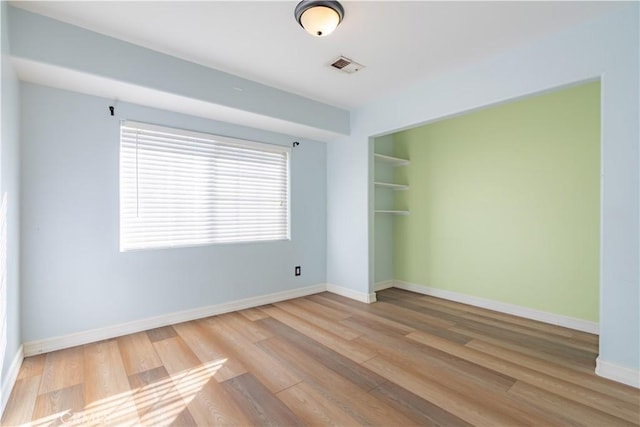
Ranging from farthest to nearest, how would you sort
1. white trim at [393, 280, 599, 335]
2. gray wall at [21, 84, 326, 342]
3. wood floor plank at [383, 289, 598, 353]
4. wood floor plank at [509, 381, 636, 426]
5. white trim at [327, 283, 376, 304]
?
white trim at [327, 283, 376, 304] → white trim at [393, 280, 599, 335] → wood floor plank at [383, 289, 598, 353] → gray wall at [21, 84, 326, 342] → wood floor plank at [509, 381, 636, 426]

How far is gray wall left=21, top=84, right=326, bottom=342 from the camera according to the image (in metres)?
2.38

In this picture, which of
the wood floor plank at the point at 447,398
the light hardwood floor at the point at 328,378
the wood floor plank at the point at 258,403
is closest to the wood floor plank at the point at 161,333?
the light hardwood floor at the point at 328,378

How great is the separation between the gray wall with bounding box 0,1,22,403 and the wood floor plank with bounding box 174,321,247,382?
1144 mm

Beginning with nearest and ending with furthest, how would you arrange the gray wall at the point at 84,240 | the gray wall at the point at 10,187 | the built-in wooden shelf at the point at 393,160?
the gray wall at the point at 10,187
the gray wall at the point at 84,240
the built-in wooden shelf at the point at 393,160

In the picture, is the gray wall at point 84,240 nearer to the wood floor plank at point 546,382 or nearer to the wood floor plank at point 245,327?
the wood floor plank at point 245,327

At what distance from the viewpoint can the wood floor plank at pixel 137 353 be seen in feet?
7.26

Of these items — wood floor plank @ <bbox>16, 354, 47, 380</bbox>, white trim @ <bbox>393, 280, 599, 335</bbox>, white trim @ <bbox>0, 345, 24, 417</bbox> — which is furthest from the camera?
white trim @ <bbox>393, 280, 599, 335</bbox>

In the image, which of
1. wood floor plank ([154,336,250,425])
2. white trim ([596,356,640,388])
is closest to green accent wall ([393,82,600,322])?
white trim ([596,356,640,388])

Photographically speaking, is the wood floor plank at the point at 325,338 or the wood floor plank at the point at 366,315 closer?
the wood floor plank at the point at 325,338

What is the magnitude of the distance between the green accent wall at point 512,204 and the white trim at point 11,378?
429 centimetres

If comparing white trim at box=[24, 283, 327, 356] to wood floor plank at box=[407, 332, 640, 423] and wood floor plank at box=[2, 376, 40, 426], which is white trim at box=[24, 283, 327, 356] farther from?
wood floor plank at box=[407, 332, 640, 423]

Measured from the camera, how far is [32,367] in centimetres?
217

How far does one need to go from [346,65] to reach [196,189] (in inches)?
80.8

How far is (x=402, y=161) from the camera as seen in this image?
441 centimetres
